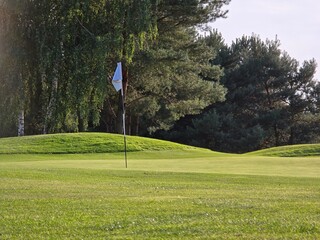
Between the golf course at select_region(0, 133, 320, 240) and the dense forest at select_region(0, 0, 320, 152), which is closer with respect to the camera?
the golf course at select_region(0, 133, 320, 240)

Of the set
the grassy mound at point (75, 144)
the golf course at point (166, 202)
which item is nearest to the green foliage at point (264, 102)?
the grassy mound at point (75, 144)

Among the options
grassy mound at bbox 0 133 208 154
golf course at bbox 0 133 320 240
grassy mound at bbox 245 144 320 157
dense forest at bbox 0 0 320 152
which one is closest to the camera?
golf course at bbox 0 133 320 240

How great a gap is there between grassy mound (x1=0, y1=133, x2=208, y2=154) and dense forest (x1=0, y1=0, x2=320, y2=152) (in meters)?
4.67

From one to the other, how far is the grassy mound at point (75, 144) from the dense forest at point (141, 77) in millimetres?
4670

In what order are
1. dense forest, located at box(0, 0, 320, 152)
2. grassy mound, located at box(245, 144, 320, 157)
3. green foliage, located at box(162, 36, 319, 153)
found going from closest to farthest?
1. grassy mound, located at box(245, 144, 320, 157)
2. dense forest, located at box(0, 0, 320, 152)
3. green foliage, located at box(162, 36, 319, 153)

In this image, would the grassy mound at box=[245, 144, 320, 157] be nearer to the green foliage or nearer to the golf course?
the golf course

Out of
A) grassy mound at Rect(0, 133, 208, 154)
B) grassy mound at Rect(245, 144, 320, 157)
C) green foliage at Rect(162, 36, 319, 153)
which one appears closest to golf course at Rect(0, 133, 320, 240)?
grassy mound at Rect(0, 133, 208, 154)

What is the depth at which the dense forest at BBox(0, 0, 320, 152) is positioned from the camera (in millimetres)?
31547

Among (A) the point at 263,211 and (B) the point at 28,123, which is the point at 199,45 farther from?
(A) the point at 263,211

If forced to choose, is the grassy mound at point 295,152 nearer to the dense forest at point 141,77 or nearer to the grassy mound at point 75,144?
the grassy mound at point 75,144

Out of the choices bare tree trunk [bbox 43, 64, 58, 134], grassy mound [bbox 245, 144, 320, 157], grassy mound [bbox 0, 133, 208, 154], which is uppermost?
bare tree trunk [bbox 43, 64, 58, 134]

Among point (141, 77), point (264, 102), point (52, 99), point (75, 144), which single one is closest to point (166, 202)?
point (75, 144)

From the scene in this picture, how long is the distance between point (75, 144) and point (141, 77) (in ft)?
45.4

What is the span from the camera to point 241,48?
6088 cm
